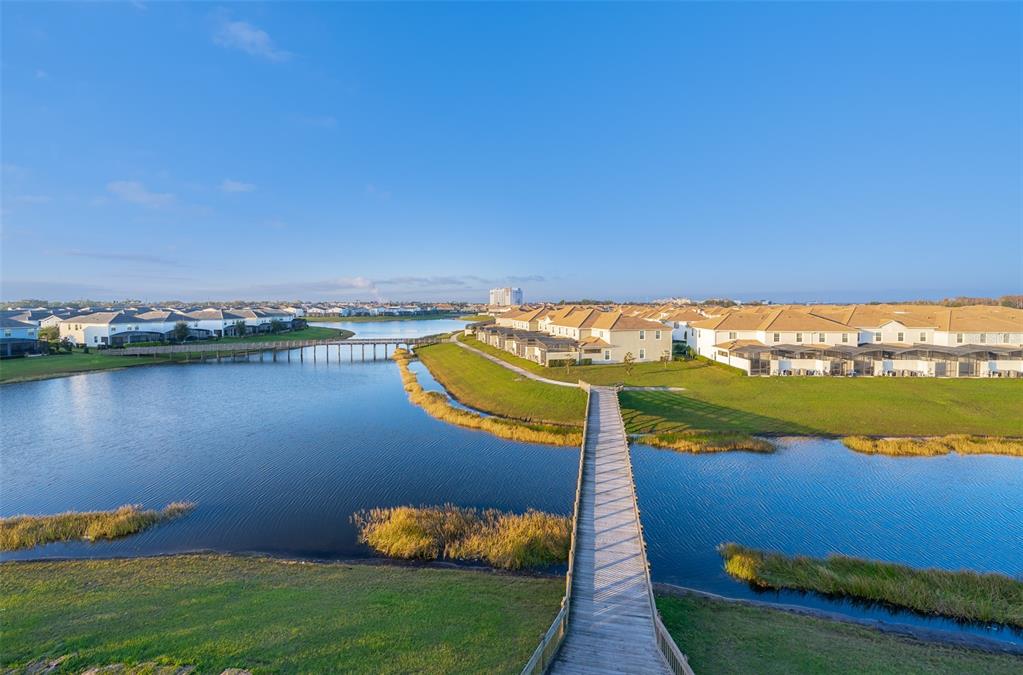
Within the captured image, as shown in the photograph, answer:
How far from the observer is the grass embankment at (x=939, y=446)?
88.5 feet

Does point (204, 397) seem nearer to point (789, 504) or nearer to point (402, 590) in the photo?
point (402, 590)

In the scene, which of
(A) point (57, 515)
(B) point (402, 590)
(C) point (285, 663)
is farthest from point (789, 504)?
(A) point (57, 515)

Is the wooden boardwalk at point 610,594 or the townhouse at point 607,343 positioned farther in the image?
the townhouse at point 607,343

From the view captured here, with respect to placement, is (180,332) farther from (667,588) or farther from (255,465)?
(667,588)

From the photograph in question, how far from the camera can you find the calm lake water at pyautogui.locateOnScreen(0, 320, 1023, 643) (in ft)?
56.5

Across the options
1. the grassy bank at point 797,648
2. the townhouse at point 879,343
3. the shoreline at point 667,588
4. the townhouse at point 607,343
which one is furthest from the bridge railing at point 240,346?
the grassy bank at point 797,648

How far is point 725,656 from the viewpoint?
10.7 metres

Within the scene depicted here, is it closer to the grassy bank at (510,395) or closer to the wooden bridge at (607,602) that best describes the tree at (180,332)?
the grassy bank at (510,395)

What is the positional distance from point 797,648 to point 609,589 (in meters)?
4.70

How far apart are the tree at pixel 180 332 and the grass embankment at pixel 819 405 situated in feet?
228

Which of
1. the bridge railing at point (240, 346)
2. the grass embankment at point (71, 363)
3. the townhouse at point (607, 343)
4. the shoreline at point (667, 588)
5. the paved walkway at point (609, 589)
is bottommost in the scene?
the shoreline at point (667, 588)

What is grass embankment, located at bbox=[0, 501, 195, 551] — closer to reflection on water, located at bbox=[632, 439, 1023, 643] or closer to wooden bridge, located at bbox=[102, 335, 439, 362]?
reflection on water, located at bbox=[632, 439, 1023, 643]

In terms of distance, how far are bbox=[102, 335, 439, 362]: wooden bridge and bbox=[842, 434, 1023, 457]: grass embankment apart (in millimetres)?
68563

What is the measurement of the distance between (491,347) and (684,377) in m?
34.3
